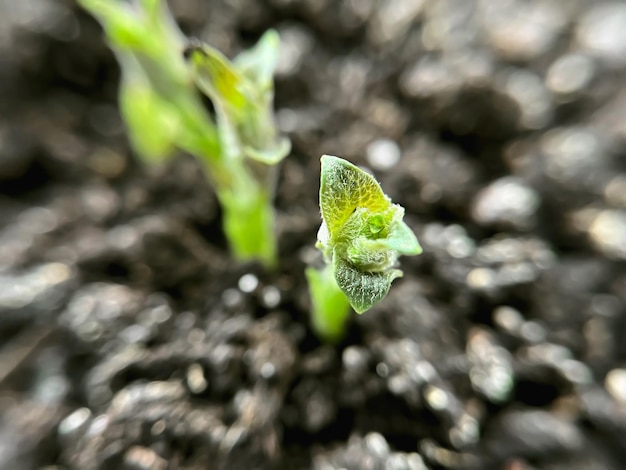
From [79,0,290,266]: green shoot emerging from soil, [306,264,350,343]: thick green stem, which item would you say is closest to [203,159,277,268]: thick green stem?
[79,0,290,266]: green shoot emerging from soil

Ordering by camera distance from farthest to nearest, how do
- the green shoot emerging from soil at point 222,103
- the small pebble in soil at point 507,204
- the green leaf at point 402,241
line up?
the small pebble in soil at point 507,204
the green shoot emerging from soil at point 222,103
the green leaf at point 402,241

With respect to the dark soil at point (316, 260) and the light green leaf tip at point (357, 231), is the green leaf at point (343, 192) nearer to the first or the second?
the light green leaf tip at point (357, 231)

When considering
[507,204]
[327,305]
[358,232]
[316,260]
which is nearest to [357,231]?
[358,232]

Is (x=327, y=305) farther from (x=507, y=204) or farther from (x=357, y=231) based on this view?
(x=507, y=204)

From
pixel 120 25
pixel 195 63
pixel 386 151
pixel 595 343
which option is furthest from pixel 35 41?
pixel 595 343

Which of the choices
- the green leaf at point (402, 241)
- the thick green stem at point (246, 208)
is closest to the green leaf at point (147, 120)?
the thick green stem at point (246, 208)

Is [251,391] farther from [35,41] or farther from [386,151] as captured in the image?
[35,41]
